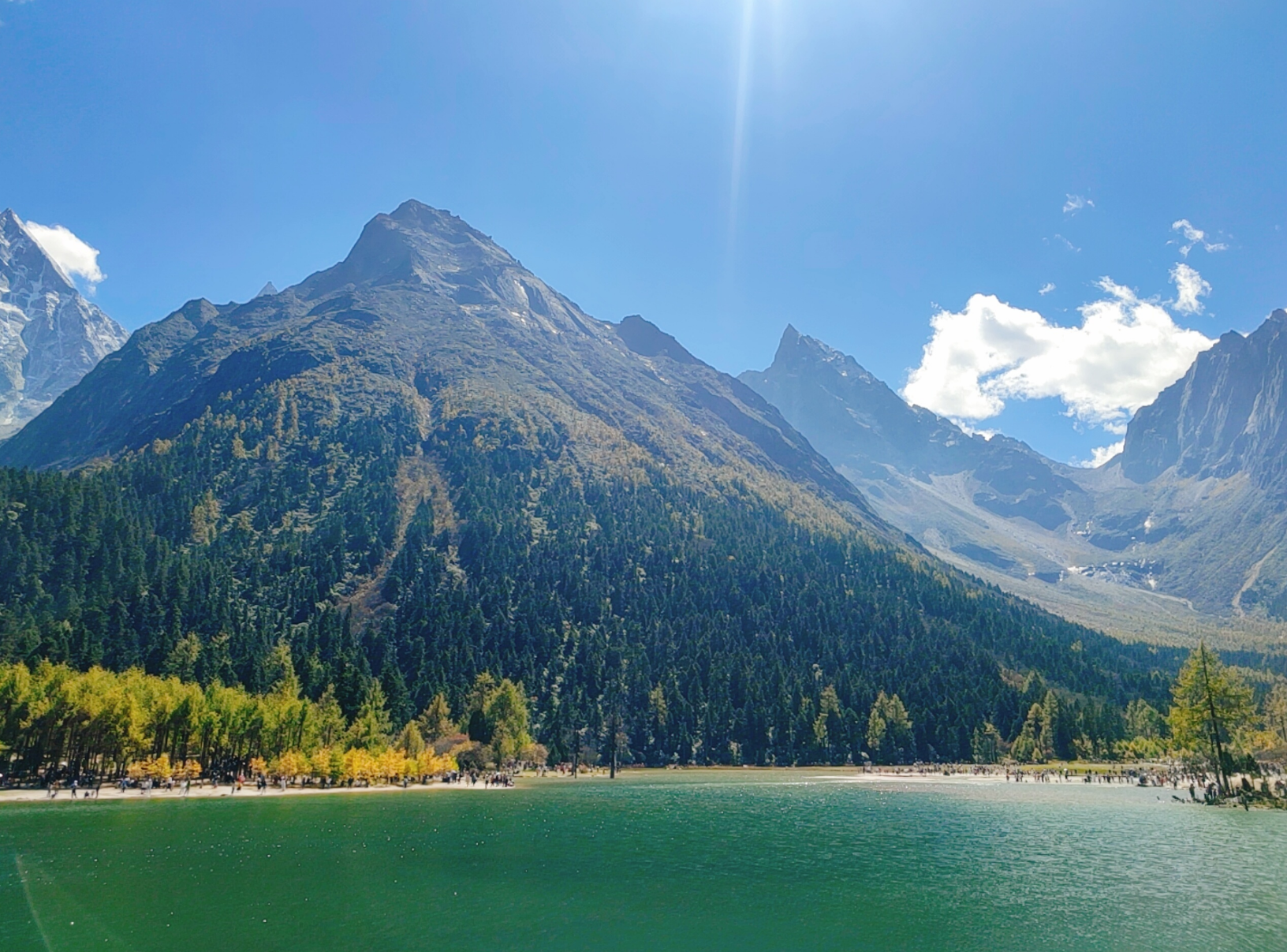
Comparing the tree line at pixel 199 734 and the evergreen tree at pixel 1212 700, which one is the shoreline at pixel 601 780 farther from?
the evergreen tree at pixel 1212 700

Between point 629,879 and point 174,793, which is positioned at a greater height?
point 629,879

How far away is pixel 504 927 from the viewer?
41.2 m

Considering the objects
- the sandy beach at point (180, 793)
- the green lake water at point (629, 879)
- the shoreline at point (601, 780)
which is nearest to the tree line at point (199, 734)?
the sandy beach at point (180, 793)

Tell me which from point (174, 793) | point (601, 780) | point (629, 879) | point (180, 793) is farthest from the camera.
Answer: point (601, 780)

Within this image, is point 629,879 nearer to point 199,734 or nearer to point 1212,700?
point 199,734

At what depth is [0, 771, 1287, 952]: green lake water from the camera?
4012 cm

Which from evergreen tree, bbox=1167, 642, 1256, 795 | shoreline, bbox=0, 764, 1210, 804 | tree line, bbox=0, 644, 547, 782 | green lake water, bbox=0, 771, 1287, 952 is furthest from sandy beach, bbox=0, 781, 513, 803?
evergreen tree, bbox=1167, 642, 1256, 795

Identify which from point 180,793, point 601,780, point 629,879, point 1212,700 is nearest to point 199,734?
point 180,793

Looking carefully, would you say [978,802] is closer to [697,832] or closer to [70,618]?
[697,832]

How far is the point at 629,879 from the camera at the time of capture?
55125mm

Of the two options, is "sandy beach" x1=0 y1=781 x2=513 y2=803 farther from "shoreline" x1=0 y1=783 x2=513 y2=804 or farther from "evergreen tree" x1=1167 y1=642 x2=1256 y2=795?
"evergreen tree" x1=1167 y1=642 x2=1256 y2=795

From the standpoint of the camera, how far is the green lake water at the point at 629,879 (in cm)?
4012

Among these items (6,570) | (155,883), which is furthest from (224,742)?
(6,570)

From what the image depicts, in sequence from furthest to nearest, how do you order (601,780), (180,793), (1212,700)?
(601,780)
(1212,700)
(180,793)
